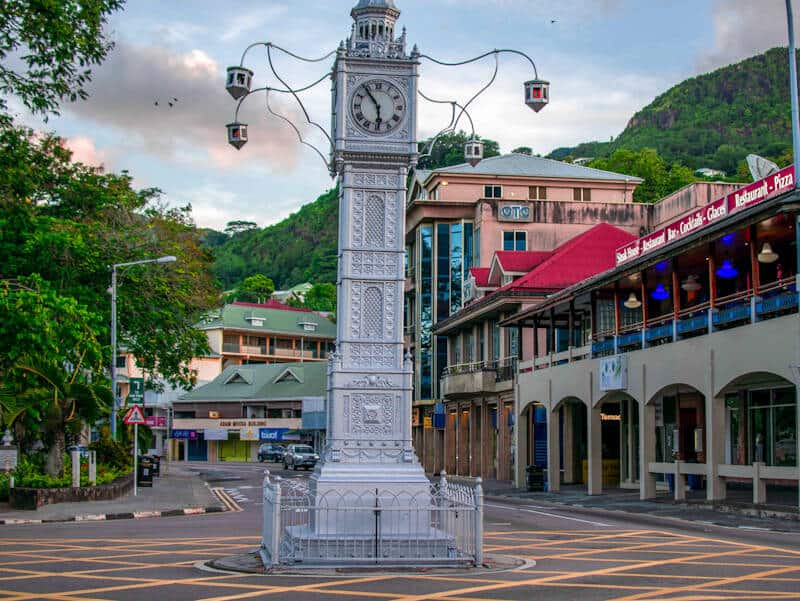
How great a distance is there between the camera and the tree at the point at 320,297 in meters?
134

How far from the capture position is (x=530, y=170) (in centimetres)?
7475

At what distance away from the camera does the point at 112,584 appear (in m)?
13.8

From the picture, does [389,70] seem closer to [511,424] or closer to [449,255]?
[511,424]

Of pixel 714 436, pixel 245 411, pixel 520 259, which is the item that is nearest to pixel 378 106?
pixel 714 436

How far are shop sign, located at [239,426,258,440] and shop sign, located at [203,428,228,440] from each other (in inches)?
72.1

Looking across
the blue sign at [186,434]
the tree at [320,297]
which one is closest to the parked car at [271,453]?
the blue sign at [186,434]

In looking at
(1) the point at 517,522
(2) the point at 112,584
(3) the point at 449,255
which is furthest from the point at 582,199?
(2) the point at 112,584

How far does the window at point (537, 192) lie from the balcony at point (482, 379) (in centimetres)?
1603

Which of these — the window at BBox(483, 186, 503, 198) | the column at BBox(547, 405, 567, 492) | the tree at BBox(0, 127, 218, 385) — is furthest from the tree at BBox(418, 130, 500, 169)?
the column at BBox(547, 405, 567, 492)

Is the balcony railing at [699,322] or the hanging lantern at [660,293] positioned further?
the hanging lantern at [660,293]

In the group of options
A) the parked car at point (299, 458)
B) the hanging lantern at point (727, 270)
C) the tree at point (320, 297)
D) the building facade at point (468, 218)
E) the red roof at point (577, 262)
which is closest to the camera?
the hanging lantern at point (727, 270)

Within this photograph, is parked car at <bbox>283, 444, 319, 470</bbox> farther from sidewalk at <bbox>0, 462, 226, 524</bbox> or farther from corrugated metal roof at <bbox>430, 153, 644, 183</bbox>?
sidewalk at <bbox>0, 462, 226, 524</bbox>

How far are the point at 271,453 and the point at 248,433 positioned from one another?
8770 millimetres

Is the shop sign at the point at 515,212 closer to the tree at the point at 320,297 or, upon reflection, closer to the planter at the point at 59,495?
the planter at the point at 59,495
